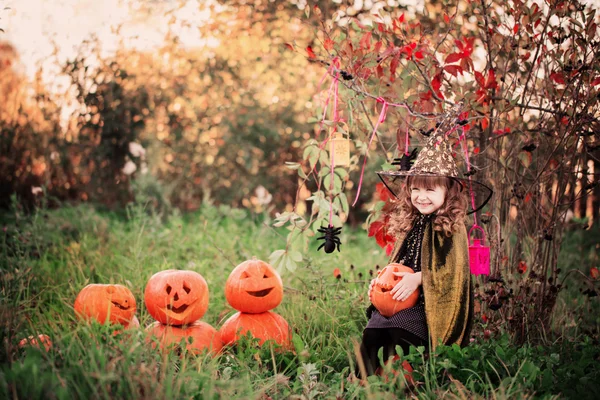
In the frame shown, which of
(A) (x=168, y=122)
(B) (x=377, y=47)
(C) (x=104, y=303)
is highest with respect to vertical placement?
(B) (x=377, y=47)

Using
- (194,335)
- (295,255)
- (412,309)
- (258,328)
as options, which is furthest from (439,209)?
Answer: (194,335)

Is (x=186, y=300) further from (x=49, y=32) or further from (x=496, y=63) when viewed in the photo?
(x=49, y=32)

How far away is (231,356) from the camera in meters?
2.97

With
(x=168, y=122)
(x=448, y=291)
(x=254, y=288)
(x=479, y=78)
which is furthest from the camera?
(x=168, y=122)

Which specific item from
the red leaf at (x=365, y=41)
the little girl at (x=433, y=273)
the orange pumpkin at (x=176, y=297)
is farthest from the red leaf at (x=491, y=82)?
the orange pumpkin at (x=176, y=297)

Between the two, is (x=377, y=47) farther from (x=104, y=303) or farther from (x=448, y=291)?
(x=104, y=303)

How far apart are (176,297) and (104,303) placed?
401mm

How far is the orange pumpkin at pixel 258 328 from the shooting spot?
3.23 meters

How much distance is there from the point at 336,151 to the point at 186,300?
1.21 m

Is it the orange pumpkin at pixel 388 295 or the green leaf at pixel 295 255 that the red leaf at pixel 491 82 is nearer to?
the orange pumpkin at pixel 388 295

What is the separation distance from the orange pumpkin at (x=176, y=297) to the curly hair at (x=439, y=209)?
1196mm

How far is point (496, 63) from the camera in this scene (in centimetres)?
337

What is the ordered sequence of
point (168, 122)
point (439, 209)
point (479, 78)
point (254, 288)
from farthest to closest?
point (168, 122) < point (254, 288) < point (439, 209) < point (479, 78)

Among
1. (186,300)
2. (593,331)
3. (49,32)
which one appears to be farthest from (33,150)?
(593,331)
